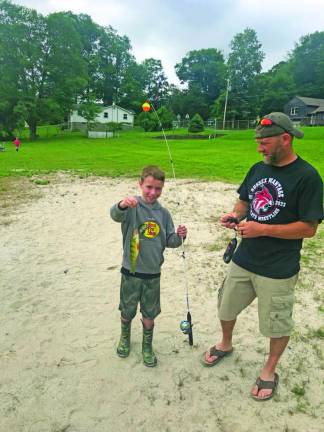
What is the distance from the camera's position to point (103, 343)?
4086mm

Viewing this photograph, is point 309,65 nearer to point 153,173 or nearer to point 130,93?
point 130,93

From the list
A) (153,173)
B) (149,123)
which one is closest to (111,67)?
(149,123)

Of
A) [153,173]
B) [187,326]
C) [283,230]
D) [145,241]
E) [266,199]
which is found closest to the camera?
[283,230]

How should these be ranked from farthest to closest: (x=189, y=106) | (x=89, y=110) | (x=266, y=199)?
(x=189, y=106) < (x=89, y=110) < (x=266, y=199)

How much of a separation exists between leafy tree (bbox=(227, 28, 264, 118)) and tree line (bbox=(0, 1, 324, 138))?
21cm

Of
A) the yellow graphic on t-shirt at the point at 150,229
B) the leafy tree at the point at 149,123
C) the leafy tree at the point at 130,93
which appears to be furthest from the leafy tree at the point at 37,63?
the yellow graphic on t-shirt at the point at 150,229

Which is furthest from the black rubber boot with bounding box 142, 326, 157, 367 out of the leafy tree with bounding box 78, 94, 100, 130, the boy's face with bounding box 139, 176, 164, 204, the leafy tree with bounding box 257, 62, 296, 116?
Answer: the leafy tree with bounding box 257, 62, 296, 116

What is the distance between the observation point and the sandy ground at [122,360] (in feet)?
10.1

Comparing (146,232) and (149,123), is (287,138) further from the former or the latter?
(149,123)

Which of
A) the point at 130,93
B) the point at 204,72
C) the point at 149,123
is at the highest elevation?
the point at 204,72

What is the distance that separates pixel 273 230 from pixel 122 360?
7.35 ft

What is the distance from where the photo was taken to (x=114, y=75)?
78.4 m

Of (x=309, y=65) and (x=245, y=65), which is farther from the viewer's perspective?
(x=309, y=65)

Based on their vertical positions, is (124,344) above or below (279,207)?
below
